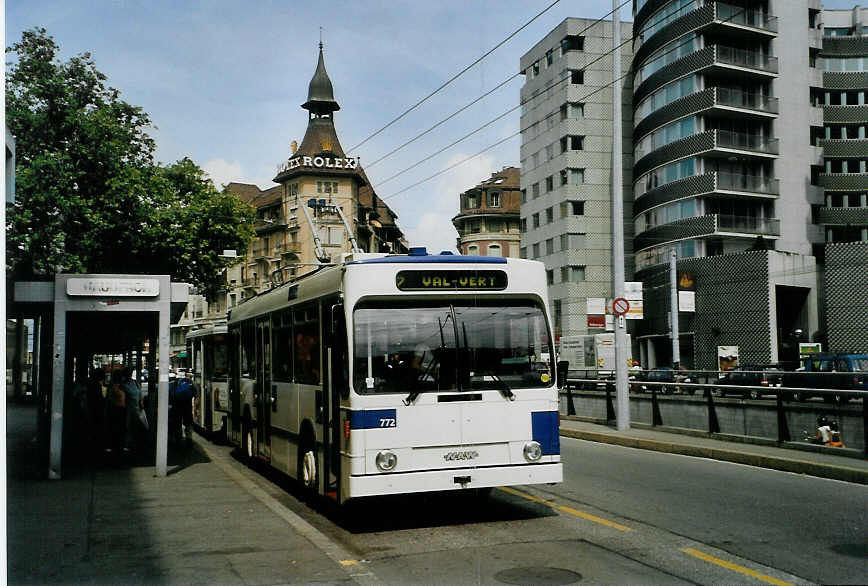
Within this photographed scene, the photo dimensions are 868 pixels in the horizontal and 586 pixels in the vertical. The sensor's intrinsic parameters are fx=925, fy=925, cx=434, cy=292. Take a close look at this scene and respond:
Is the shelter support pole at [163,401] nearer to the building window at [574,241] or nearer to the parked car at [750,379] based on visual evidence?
the parked car at [750,379]

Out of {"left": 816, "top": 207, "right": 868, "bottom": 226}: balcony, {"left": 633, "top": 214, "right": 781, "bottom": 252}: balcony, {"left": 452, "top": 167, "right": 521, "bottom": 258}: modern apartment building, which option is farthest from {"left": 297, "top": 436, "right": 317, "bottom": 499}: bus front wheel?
{"left": 452, "top": 167, "right": 521, "bottom": 258}: modern apartment building

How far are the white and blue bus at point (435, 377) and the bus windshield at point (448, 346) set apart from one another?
0.03ft

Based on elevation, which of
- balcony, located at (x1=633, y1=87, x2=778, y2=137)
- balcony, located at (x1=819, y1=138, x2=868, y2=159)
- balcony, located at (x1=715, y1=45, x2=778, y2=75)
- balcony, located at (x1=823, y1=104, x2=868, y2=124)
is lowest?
balcony, located at (x1=819, y1=138, x2=868, y2=159)

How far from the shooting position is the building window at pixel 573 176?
7119 centimetres

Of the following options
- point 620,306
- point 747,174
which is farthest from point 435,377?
point 747,174

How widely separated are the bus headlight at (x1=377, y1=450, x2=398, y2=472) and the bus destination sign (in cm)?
171

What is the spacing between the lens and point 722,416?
59.8 feet

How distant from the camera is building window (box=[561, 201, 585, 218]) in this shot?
71.6 m

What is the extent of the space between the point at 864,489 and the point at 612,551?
5573mm

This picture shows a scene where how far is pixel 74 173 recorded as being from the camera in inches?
994

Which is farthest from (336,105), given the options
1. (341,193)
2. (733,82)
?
(733,82)

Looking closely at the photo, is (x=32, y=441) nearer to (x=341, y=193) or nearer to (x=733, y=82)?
(x=733, y=82)

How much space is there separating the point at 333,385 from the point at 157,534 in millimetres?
2318

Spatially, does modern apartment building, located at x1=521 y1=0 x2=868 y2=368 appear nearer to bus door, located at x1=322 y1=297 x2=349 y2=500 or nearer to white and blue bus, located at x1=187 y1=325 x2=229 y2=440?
white and blue bus, located at x1=187 y1=325 x2=229 y2=440
